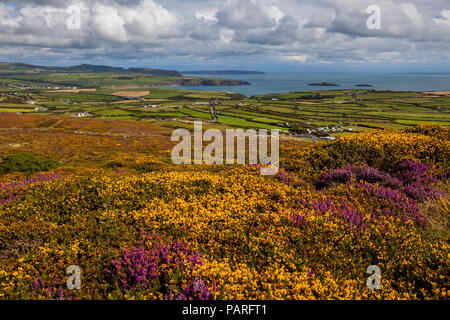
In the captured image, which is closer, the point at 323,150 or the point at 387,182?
the point at 387,182

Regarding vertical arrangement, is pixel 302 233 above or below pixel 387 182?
below

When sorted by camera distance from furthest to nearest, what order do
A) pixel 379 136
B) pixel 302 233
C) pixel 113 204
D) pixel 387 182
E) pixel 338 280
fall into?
pixel 379 136 → pixel 387 182 → pixel 113 204 → pixel 302 233 → pixel 338 280

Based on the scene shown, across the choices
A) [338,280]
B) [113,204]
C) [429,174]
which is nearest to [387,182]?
[429,174]

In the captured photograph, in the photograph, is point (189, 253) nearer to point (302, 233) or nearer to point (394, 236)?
point (302, 233)
